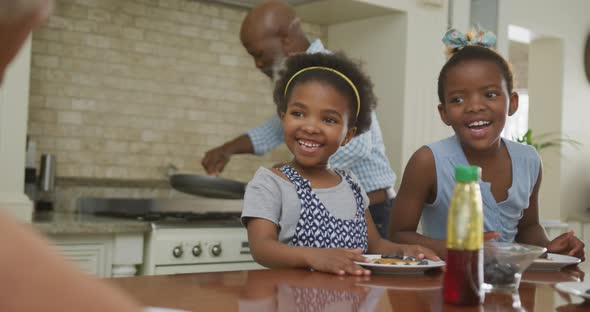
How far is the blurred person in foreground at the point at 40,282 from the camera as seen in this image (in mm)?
226

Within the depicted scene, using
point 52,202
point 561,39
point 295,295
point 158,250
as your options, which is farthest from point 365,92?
point 561,39

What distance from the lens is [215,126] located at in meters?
3.61

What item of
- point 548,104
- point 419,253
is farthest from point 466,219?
point 548,104

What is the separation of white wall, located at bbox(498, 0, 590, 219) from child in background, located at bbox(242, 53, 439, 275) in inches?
135

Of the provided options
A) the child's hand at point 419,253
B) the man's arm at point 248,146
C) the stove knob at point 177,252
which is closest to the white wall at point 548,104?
the man's arm at point 248,146

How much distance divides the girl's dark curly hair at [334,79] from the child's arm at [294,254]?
0.37 metres

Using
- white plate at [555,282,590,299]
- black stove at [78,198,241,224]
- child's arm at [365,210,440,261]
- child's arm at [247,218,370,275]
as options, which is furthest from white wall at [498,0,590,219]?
white plate at [555,282,590,299]

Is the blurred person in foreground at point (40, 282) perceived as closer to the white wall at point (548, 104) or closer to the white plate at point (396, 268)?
the white plate at point (396, 268)

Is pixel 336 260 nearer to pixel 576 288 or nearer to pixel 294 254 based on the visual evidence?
pixel 294 254

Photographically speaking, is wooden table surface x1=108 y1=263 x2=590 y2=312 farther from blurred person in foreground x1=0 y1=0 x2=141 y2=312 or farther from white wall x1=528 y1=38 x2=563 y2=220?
white wall x1=528 y1=38 x2=563 y2=220

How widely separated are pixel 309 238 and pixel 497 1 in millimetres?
3021

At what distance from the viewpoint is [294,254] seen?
1.23m

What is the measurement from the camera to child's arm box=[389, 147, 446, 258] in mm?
1646

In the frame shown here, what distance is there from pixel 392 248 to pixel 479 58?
57 cm
